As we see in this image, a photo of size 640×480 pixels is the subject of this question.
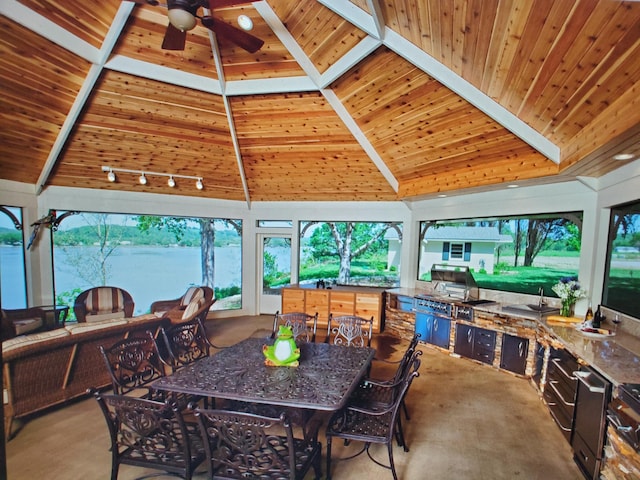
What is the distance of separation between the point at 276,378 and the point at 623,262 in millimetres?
3656

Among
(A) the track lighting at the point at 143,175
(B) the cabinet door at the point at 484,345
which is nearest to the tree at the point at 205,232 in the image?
(A) the track lighting at the point at 143,175

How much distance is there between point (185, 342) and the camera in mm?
3324

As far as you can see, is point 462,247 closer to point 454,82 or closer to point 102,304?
point 454,82

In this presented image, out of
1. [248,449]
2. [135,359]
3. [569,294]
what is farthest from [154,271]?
[569,294]

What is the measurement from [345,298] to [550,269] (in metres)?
3.29

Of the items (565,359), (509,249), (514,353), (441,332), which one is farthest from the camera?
(441,332)

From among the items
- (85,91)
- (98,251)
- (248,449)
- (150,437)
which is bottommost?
(150,437)

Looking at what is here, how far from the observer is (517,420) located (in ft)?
10.7

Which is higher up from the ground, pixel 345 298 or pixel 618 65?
pixel 618 65

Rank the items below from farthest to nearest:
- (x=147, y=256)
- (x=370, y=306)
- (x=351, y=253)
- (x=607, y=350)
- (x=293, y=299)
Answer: (x=351, y=253) < (x=147, y=256) < (x=293, y=299) < (x=370, y=306) < (x=607, y=350)

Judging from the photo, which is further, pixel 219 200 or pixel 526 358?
pixel 219 200

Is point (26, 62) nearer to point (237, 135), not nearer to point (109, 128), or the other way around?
point (109, 128)

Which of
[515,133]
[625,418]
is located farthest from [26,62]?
[625,418]

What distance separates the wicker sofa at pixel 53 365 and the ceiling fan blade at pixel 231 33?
3191mm
